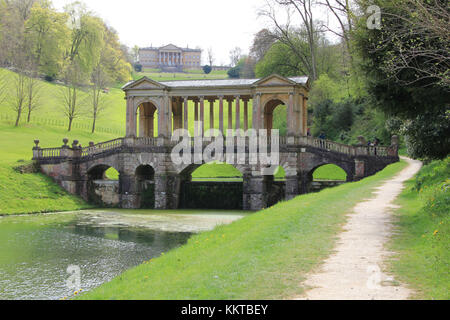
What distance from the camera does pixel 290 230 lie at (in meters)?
Answer: 15.3

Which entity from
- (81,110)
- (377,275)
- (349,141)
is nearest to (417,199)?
(377,275)

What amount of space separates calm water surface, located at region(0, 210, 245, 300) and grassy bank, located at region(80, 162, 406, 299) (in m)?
3.93

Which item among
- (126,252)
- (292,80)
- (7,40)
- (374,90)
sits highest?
(7,40)

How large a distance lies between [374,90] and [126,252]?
12.2m

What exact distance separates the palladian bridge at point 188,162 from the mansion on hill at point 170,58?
435 ft

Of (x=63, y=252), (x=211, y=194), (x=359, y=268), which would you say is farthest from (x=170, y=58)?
(x=359, y=268)

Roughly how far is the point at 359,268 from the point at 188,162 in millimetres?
32348

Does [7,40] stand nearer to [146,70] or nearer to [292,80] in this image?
[292,80]

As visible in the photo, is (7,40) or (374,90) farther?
(7,40)

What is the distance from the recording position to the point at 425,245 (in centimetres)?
1212

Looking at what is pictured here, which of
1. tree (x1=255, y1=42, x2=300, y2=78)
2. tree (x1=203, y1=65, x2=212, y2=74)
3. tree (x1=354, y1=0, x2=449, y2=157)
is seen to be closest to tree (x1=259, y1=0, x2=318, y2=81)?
tree (x1=255, y1=42, x2=300, y2=78)

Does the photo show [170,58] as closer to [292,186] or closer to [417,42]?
[292,186]

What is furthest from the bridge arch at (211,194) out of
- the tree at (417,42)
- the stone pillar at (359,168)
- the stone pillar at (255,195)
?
the tree at (417,42)

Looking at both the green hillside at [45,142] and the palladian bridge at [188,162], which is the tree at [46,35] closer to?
the green hillside at [45,142]
